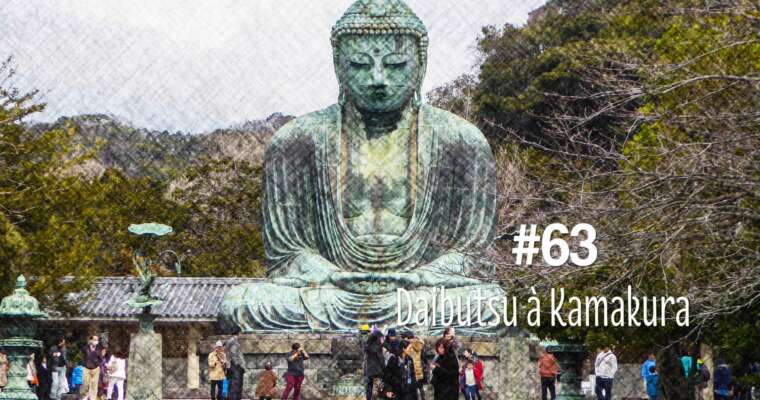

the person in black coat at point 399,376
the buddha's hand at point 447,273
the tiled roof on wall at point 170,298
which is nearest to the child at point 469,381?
the buddha's hand at point 447,273

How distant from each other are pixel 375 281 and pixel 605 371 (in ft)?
10.2

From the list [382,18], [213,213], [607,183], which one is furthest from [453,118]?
[213,213]

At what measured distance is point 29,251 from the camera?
77.4 ft

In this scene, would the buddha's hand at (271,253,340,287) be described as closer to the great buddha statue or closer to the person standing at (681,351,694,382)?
the great buddha statue

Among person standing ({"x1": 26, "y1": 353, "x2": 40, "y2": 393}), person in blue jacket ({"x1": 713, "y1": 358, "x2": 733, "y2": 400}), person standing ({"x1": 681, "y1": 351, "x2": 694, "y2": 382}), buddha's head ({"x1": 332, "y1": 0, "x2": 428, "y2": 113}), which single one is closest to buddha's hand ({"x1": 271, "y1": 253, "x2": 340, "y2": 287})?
buddha's head ({"x1": 332, "y1": 0, "x2": 428, "y2": 113})

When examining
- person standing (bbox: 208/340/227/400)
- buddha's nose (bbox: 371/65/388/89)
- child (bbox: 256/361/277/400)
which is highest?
buddha's nose (bbox: 371/65/388/89)

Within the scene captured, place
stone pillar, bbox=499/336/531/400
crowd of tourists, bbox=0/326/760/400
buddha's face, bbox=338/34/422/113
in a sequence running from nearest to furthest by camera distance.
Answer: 1. crowd of tourists, bbox=0/326/760/400
2. stone pillar, bbox=499/336/531/400
3. buddha's face, bbox=338/34/422/113

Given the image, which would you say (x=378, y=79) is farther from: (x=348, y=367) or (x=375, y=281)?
(x=348, y=367)

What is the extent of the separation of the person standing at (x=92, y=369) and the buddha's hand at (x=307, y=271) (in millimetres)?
2391

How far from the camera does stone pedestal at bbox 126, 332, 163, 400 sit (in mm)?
17047

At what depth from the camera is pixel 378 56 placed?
18.7 metres

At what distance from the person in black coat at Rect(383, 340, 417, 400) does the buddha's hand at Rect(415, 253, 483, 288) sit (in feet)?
9.04

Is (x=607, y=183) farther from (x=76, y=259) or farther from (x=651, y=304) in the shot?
(x=76, y=259)

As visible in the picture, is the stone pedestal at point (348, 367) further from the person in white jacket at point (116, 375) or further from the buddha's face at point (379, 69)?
the person in white jacket at point (116, 375)
